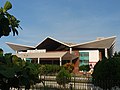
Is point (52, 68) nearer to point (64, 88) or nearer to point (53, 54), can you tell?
point (53, 54)

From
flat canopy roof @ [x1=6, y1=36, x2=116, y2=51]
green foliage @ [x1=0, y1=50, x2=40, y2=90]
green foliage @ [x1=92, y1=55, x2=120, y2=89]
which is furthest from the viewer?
flat canopy roof @ [x1=6, y1=36, x2=116, y2=51]

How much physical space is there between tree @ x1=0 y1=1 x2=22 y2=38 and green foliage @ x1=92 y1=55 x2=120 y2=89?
9410mm

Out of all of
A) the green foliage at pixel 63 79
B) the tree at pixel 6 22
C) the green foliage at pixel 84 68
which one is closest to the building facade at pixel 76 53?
the green foliage at pixel 84 68

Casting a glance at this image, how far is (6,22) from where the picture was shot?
2.56 metres

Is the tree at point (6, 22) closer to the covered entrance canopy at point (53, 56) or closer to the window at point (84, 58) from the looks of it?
the covered entrance canopy at point (53, 56)

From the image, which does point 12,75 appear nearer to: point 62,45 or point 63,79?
point 63,79

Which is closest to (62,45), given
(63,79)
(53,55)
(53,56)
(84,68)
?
(53,55)

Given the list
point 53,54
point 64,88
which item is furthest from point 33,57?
point 64,88

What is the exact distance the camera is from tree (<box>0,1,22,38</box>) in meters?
2.54

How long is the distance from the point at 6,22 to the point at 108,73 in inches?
388

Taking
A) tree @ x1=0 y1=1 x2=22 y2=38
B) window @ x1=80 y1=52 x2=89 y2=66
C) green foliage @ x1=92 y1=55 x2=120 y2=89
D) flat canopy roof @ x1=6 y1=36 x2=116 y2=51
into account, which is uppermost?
flat canopy roof @ x1=6 y1=36 x2=116 y2=51

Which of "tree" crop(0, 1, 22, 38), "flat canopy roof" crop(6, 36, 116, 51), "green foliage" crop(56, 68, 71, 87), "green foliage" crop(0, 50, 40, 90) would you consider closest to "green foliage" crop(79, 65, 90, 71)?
"flat canopy roof" crop(6, 36, 116, 51)

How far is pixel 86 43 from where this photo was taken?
5328 cm

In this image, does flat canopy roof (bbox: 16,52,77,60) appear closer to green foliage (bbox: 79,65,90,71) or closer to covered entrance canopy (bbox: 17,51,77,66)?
covered entrance canopy (bbox: 17,51,77,66)
